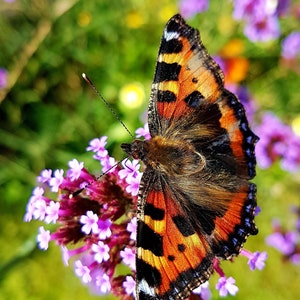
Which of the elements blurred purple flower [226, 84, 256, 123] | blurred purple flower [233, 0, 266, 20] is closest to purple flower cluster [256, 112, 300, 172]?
blurred purple flower [226, 84, 256, 123]

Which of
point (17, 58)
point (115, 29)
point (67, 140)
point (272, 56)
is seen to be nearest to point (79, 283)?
point (67, 140)

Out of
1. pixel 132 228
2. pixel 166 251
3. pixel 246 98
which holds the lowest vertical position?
pixel 166 251

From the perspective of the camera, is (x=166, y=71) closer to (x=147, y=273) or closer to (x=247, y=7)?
(x=147, y=273)

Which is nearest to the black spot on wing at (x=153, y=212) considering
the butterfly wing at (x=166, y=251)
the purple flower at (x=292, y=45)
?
the butterfly wing at (x=166, y=251)

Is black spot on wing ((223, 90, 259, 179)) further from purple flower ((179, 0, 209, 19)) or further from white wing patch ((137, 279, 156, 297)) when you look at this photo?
purple flower ((179, 0, 209, 19))

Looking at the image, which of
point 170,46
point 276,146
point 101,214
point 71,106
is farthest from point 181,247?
point 71,106

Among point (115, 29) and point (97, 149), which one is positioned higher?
point (115, 29)

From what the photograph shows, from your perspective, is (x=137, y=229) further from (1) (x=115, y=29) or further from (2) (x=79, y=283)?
(1) (x=115, y=29)
